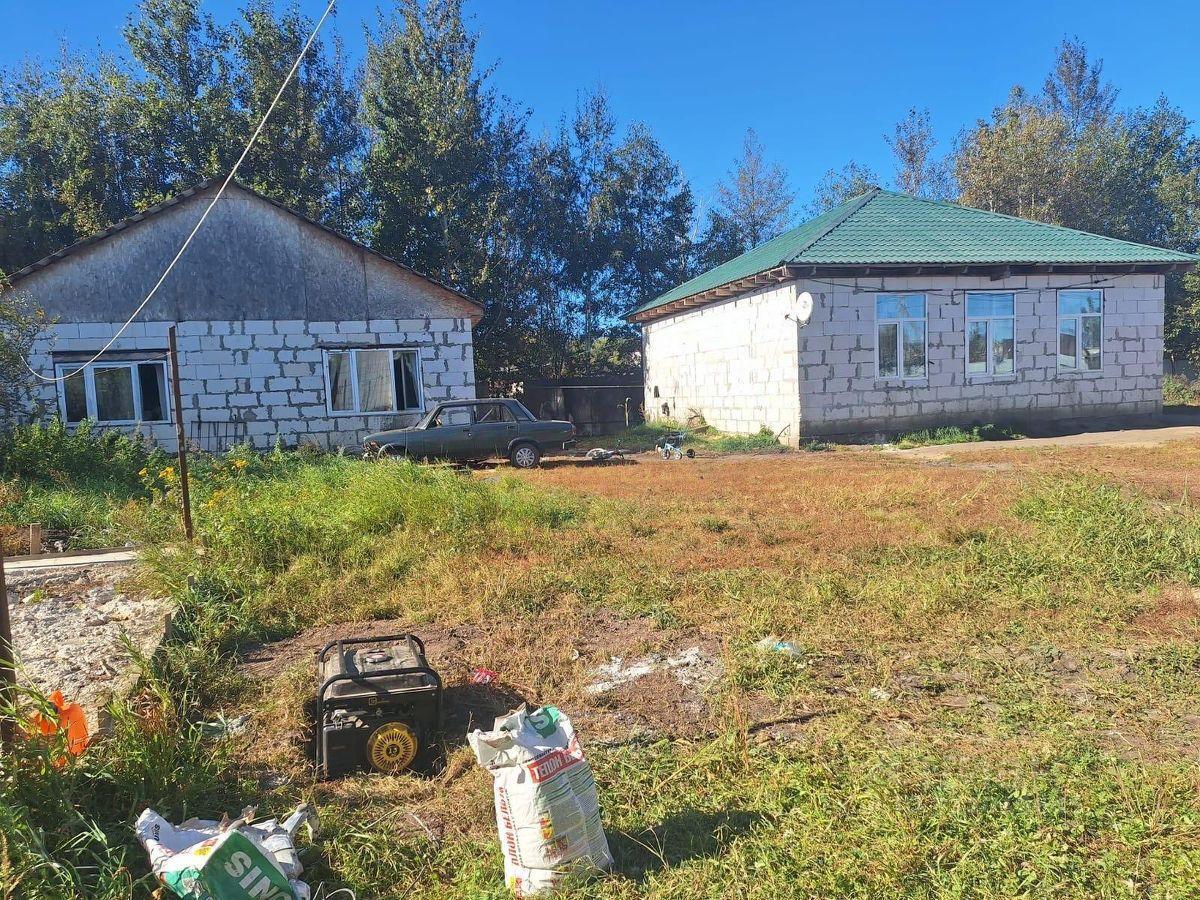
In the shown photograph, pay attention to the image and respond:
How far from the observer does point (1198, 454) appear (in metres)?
11.3

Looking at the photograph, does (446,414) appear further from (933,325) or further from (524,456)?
(933,325)

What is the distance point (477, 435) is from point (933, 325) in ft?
31.4

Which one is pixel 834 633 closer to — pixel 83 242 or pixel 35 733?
pixel 35 733

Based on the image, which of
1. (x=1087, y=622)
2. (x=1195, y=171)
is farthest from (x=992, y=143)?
(x=1087, y=622)

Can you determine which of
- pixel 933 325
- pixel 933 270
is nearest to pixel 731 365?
pixel 933 325

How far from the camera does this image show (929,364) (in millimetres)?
15977

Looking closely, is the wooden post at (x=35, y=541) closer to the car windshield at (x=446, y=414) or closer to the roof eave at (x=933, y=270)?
the car windshield at (x=446, y=414)

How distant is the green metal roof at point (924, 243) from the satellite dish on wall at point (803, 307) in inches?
24.5

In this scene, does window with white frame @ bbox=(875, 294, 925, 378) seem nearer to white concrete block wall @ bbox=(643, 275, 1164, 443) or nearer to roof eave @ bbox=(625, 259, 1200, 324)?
white concrete block wall @ bbox=(643, 275, 1164, 443)

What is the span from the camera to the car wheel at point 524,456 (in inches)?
530

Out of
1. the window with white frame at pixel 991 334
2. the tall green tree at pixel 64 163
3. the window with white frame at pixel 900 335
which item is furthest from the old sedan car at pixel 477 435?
the tall green tree at pixel 64 163

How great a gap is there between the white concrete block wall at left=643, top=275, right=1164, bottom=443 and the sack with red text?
13403 millimetres

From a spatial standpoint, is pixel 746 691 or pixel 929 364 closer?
pixel 746 691

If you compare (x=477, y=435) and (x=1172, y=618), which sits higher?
(x=477, y=435)
